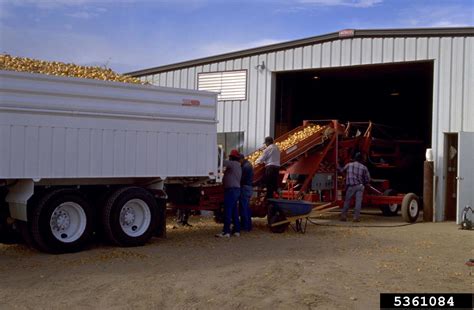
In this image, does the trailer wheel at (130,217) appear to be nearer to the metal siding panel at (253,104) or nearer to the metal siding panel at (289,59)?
the metal siding panel at (253,104)

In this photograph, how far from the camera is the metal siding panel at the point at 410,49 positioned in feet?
53.5

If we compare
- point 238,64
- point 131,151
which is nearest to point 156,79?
point 238,64

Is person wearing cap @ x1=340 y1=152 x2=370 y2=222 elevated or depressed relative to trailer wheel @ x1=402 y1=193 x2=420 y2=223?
elevated

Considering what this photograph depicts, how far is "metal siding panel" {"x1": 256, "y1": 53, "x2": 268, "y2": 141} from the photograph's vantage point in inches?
744

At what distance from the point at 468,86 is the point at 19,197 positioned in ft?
36.9

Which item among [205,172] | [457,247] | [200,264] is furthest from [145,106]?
[457,247]

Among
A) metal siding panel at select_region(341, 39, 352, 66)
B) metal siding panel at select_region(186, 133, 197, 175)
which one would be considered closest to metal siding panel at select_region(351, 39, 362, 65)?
metal siding panel at select_region(341, 39, 352, 66)

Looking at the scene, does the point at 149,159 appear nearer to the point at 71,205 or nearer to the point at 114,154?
the point at 114,154

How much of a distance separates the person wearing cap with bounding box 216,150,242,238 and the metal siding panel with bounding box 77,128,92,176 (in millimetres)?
3132

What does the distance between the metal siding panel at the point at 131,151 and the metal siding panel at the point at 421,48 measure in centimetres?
882

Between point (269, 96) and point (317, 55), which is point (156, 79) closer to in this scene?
point (269, 96)

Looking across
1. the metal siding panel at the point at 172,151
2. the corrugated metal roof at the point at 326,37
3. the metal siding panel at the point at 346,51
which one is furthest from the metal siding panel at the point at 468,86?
the metal siding panel at the point at 172,151

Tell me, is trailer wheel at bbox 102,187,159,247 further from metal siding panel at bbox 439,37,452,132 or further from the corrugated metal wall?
metal siding panel at bbox 439,37,452,132

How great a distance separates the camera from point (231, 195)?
1232cm
